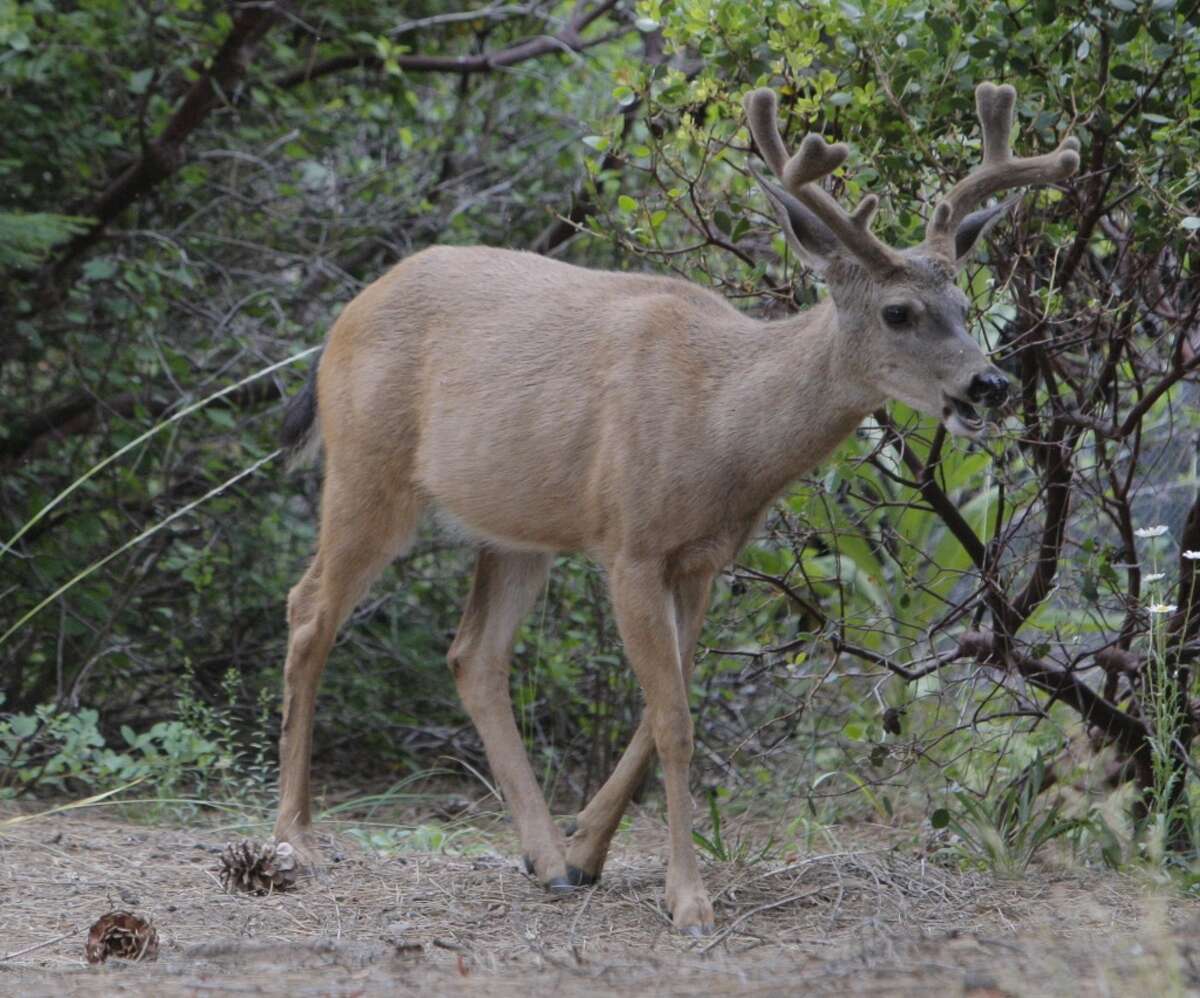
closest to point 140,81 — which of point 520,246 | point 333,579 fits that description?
point 520,246

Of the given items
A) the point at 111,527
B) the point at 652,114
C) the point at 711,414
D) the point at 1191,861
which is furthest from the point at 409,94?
the point at 1191,861

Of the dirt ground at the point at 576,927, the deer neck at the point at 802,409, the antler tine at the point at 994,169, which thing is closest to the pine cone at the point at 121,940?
the dirt ground at the point at 576,927

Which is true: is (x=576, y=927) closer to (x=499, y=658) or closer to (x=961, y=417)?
(x=499, y=658)

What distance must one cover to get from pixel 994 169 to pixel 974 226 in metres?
0.22

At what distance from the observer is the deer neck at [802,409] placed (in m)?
4.89

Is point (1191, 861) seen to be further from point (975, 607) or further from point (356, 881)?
point (356, 881)

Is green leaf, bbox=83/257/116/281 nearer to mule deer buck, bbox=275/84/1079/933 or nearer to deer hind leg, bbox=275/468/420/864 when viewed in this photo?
mule deer buck, bbox=275/84/1079/933

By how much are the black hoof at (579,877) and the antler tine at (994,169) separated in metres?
2.13

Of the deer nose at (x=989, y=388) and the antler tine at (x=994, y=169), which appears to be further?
the antler tine at (x=994, y=169)

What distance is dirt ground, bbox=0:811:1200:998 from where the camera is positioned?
11.7 feet

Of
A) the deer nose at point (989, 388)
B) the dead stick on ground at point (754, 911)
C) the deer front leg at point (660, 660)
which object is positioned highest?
the deer nose at point (989, 388)

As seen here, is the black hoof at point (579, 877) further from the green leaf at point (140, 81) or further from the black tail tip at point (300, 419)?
the green leaf at point (140, 81)

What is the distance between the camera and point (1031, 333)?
5148mm

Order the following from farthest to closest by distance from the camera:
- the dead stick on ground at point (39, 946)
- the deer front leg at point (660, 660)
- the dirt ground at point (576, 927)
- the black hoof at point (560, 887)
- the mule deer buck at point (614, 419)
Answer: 1. the black hoof at point (560, 887)
2. the deer front leg at point (660, 660)
3. the mule deer buck at point (614, 419)
4. the dead stick on ground at point (39, 946)
5. the dirt ground at point (576, 927)
